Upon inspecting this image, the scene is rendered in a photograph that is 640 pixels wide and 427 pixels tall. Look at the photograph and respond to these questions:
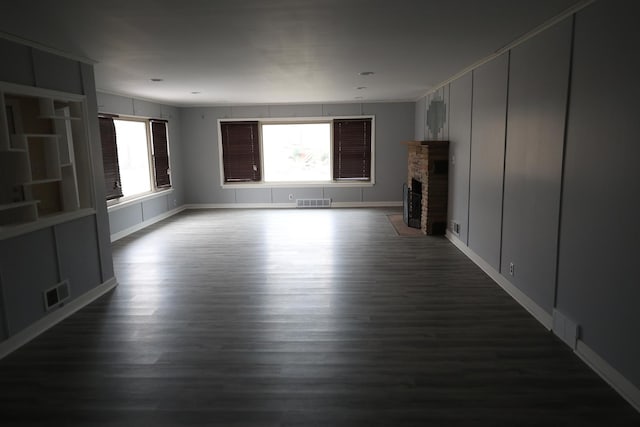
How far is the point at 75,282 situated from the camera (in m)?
4.18

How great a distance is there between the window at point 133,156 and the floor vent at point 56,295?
332 cm

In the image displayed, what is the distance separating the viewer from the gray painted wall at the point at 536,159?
3340mm

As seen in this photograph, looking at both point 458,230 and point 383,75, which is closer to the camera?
point 383,75

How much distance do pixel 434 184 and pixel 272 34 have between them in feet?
14.2

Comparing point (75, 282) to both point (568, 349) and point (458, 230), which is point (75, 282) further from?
point (458, 230)

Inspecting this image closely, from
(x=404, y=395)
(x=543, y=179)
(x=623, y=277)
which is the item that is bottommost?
(x=404, y=395)

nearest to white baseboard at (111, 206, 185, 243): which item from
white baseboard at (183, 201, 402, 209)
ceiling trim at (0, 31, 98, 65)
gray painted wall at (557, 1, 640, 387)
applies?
white baseboard at (183, 201, 402, 209)

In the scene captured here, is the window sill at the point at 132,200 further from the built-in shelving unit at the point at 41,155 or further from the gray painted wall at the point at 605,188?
the gray painted wall at the point at 605,188

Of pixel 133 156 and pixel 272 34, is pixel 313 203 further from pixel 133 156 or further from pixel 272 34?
pixel 272 34

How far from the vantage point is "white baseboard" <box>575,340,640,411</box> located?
250 centimetres

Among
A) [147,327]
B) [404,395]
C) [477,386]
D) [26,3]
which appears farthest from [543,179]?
[26,3]

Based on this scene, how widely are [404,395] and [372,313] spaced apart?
4.31ft

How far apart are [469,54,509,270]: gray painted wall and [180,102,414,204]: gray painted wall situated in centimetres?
465

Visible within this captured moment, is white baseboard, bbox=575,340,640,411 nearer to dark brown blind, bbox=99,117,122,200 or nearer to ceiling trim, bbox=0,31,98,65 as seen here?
ceiling trim, bbox=0,31,98,65
